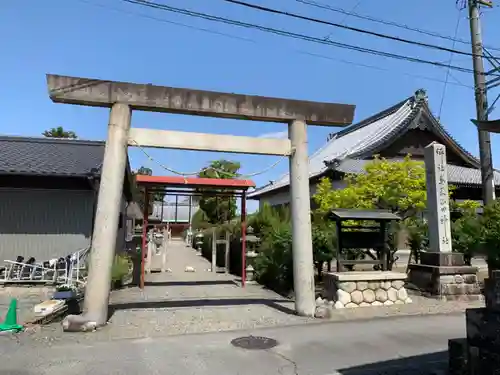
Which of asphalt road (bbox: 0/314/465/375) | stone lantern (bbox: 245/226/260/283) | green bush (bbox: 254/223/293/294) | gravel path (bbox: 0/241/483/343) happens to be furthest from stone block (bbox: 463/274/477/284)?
stone lantern (bbox: 245/226/260/283)

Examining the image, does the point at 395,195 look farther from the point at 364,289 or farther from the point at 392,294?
the point at 364,289

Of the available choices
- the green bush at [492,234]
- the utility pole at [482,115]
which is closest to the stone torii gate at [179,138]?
the green bush at [492,234]

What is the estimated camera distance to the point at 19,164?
1229 centimetres

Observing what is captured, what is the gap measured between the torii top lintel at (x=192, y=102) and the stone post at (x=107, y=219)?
0.33 metres

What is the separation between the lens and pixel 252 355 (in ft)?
17.6

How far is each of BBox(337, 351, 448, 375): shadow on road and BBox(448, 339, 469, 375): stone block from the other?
0.19 meters

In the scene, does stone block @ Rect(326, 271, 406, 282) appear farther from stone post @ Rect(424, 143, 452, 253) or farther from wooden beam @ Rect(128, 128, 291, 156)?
wooden beam @ Rect(128, 128, 291, 156)

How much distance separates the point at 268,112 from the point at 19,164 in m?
8.66

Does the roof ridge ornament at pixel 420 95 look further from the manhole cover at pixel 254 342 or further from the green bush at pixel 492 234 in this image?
the manhole cover at pixel 254 342

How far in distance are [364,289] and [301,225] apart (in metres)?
2.46

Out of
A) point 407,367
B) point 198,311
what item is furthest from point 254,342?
point 198,311

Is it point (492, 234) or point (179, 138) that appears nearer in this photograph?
point (179, 138)

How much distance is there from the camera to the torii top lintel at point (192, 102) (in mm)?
7035

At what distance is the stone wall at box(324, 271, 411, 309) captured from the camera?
346 inches
